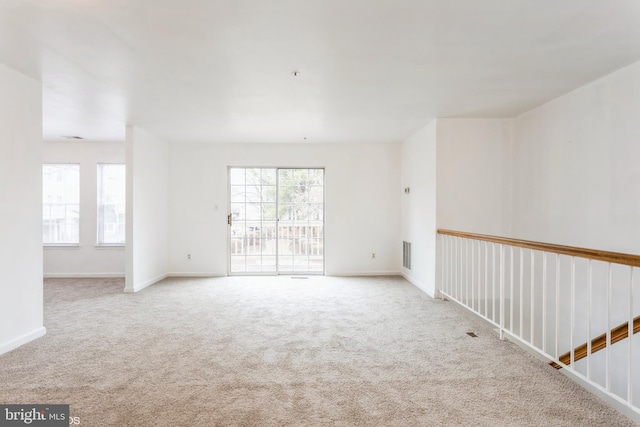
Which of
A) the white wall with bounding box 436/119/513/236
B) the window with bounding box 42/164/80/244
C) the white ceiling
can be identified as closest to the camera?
the white ceiling

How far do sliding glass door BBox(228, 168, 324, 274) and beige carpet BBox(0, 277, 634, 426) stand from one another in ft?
6.91

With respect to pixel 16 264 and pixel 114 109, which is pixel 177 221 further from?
pixel 16 264

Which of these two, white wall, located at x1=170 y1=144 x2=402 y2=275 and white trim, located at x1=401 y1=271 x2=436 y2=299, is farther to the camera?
white wall, located at x1=170 y1=144 x2=402 y2=275

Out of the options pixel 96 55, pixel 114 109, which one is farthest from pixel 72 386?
pixel 114 109

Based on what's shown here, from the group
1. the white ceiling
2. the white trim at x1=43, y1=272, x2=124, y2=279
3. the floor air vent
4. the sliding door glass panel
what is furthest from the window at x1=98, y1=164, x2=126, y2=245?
the floor air vent

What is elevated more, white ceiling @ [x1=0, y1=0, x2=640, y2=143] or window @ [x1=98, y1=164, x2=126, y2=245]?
white ceiling @ [x1=0, y1=0, x2=640, y2=143]

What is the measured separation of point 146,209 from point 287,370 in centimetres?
390

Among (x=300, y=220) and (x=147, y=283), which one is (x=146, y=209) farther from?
(x=300, y=220)

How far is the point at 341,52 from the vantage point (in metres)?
2.48

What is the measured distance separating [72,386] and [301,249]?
4169 millimetres

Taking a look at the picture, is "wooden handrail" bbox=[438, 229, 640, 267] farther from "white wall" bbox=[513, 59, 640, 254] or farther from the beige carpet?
"white wall" bbox=[513, 59, 640, 254]

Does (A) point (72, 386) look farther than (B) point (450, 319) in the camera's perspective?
No

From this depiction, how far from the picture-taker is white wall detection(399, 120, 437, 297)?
4.48m
